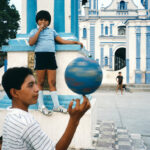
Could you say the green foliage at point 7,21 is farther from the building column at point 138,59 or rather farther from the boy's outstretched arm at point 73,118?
the boy's outstretched arm at point 73,118

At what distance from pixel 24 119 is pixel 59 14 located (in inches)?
120

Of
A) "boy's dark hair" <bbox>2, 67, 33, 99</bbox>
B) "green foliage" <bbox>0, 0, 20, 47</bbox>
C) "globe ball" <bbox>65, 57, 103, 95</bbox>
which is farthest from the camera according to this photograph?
"green foliage" <bbox>0, 0, 20, 47</bbox>

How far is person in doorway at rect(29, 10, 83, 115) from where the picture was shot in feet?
11.2

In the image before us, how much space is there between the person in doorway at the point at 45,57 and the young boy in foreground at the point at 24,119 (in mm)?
1924

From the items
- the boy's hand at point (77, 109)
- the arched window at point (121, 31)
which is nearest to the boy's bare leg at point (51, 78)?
the boy's hand at point (77, 109)

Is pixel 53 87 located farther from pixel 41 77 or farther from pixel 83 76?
pixel 83 76

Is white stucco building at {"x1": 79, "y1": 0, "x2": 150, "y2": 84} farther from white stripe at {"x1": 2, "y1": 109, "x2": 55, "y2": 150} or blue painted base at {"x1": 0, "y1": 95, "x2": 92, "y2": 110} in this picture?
white stripe at {"x1": 2, "y1": 109, "x2": 55, "y2": 150}

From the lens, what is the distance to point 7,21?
24891mm

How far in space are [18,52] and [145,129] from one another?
3118 mm

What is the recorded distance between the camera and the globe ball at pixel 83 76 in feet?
5.67

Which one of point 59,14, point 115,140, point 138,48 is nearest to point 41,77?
point 59,14

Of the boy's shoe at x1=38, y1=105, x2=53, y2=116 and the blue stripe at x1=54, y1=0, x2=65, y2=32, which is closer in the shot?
the boy's shoe at x1=38, y1=105, x2=53, y2=116

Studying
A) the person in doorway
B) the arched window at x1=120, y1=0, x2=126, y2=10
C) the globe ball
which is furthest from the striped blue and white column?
the arched window at x1=120, y1=0, x2=126, y2=10

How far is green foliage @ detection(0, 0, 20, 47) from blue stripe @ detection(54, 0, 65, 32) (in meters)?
21.0
